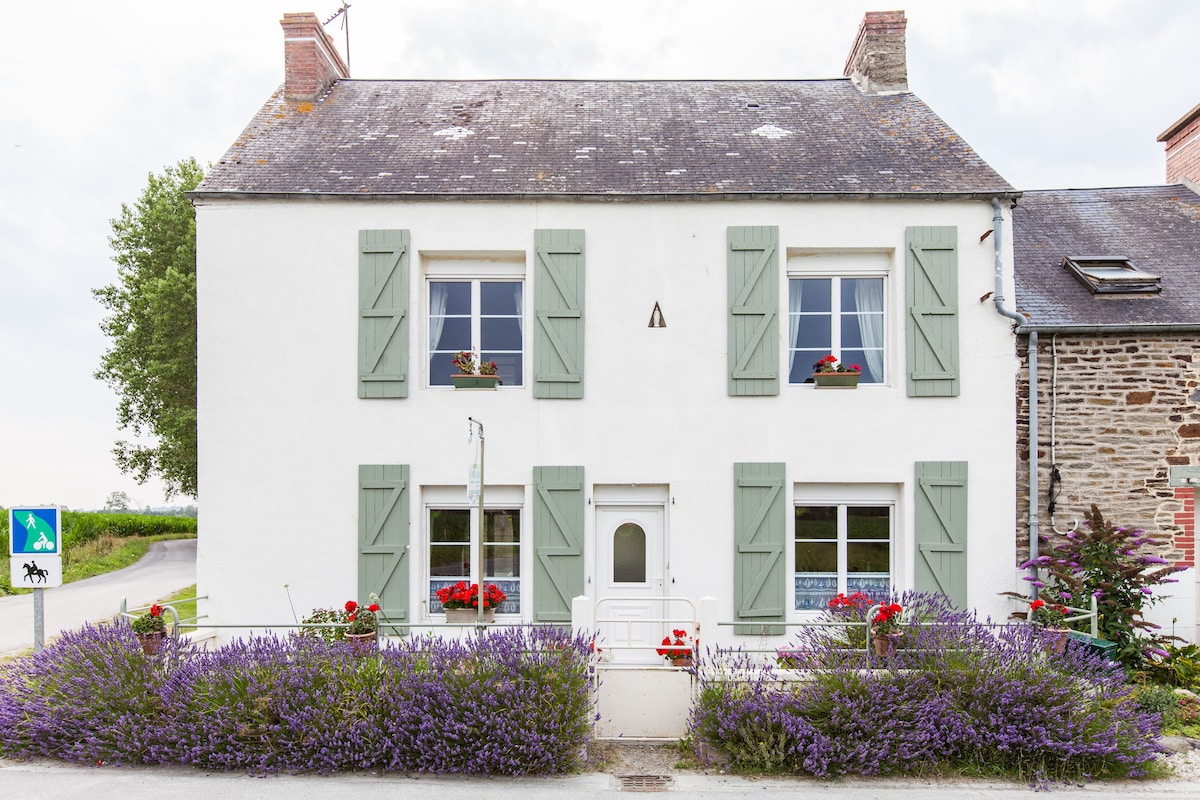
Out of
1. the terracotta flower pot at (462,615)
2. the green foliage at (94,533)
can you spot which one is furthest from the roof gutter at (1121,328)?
the green foliage at (94,533)

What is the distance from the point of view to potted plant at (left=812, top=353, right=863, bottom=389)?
8109 millimetres

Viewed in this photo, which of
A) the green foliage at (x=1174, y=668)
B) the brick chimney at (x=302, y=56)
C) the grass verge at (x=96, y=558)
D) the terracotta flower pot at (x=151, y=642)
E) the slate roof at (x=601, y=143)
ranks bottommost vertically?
the grass verge at (x=96, y=558)

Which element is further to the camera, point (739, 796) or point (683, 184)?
point (683, 184)

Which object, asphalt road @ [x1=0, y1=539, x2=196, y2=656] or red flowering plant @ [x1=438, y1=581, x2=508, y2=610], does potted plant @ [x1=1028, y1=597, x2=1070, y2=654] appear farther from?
asphalt road @ [x1=0, y1=539, x2=196, y2=656]

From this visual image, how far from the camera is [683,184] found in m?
8.44

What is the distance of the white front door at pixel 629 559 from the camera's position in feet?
26.5

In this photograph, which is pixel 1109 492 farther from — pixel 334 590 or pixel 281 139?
pixel 281 139

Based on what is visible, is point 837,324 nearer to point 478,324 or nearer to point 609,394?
point 609,394

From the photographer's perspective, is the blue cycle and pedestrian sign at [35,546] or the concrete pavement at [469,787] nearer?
the concrete pavement at [469,787]

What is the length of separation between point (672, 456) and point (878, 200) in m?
3.54

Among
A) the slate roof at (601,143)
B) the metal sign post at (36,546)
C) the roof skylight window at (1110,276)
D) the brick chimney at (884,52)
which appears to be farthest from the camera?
the brick chimney at (884,52)

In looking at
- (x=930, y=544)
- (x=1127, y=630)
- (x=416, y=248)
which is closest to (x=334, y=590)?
(x=416, y=248)

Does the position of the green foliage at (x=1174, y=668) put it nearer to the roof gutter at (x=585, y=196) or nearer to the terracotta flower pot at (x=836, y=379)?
the terracotta flower pot at (x=836, y=379)

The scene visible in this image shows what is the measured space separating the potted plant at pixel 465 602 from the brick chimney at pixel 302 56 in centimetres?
672
